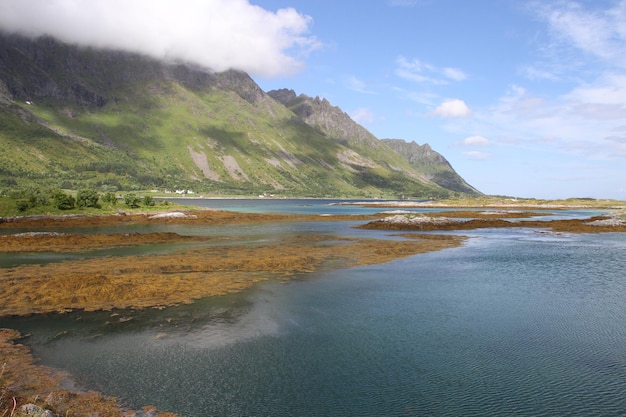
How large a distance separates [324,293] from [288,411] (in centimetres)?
1860

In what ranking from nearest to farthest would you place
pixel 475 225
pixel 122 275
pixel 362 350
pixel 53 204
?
pixel 362 350 < pixel 122 275 < pixel 53 204 < pixel 475 225

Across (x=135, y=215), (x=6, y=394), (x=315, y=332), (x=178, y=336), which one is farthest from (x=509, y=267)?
(x=135, y=215)

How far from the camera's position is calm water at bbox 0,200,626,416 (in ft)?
54.9

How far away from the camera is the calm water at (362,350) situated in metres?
16.7

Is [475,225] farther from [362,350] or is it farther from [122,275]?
[362,350]

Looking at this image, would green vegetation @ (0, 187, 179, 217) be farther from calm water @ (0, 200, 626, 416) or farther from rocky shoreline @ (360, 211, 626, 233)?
calm water @ (0, 200, 626, 416)

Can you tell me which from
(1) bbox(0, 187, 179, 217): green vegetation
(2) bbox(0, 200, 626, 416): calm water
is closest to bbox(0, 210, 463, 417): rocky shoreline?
(2) bbox(0, 200, 626, 416): calm water

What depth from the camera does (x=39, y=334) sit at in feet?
77.2

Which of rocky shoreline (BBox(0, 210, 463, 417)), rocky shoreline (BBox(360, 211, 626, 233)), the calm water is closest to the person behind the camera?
rocky shoreline (BBox(0, 210, 463, 417))

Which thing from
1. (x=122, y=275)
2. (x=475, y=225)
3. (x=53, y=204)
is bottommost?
(x=122, y=275)

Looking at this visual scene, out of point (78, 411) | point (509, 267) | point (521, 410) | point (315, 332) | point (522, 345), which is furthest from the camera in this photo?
point (509, 267)

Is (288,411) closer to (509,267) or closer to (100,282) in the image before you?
(100,282)

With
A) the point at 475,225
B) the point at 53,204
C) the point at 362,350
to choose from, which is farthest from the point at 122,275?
the point at 475,225

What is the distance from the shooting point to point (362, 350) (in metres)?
22.2
